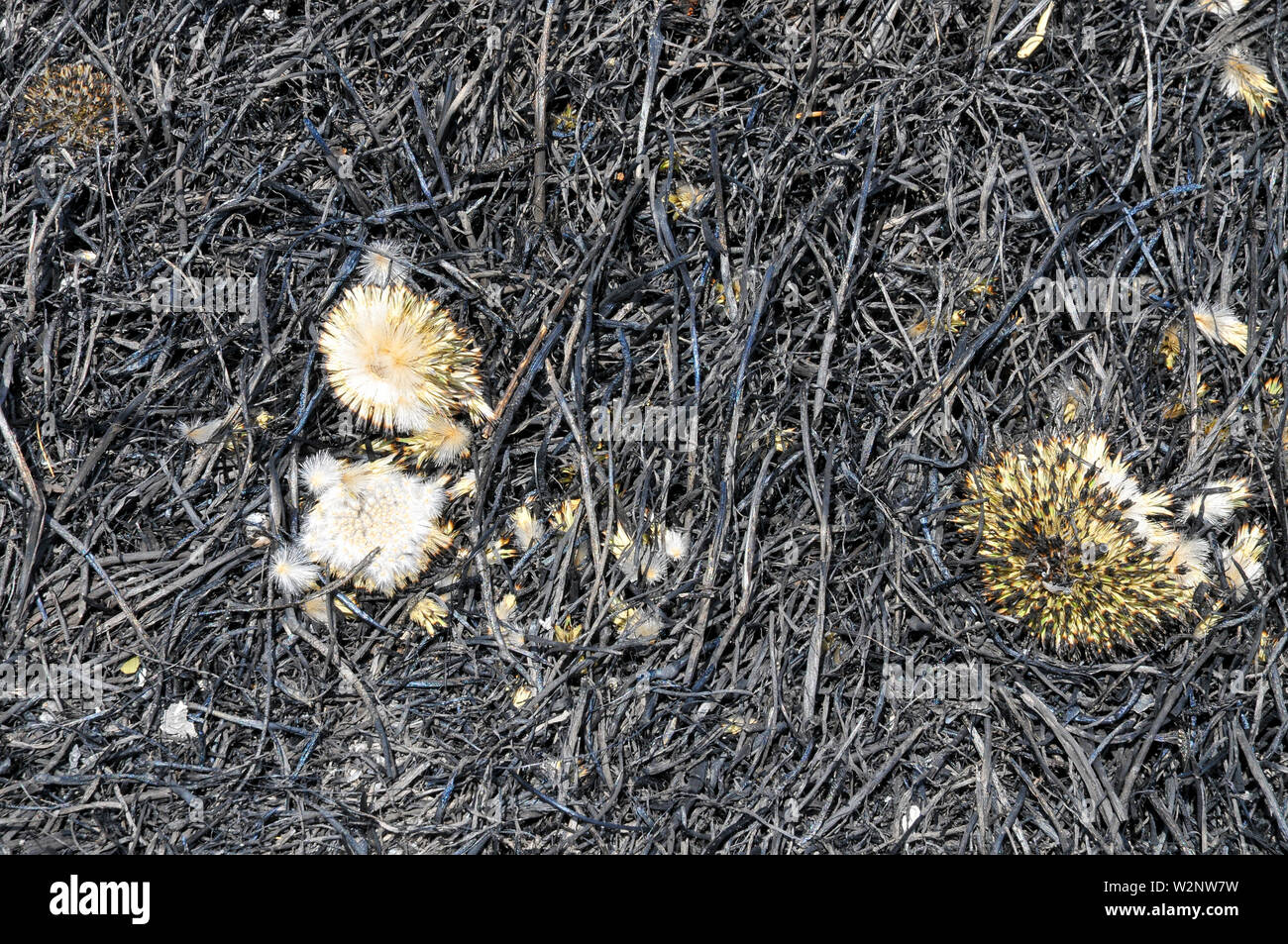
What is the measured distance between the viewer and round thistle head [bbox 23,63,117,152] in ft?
6.45

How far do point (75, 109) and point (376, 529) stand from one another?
1202 mm

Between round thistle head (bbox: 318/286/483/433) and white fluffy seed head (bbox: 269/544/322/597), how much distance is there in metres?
0.33

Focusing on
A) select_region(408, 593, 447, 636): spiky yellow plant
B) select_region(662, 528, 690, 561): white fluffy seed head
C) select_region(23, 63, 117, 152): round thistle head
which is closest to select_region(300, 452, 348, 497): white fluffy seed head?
select_region(408, 593, 447, 636): spiky yellow plant

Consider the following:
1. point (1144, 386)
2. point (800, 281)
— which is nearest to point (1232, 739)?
point (1144, 386)

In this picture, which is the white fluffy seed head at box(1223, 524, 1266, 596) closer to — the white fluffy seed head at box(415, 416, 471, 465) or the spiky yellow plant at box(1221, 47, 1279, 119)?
the spiky yellow plant at box(1221, 47, 1279, 119)

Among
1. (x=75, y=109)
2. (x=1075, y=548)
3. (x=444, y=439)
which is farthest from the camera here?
(x=75, y=109)

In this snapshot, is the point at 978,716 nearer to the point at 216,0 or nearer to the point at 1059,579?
the point at 1059,579

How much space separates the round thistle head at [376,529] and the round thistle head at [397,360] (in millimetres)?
132

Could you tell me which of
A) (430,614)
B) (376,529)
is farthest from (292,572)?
(430,614)

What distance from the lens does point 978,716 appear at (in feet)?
6.02

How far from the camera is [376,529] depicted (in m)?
1.83

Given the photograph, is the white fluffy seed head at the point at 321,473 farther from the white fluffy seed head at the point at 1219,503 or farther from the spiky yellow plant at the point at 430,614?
the white fluffy seed head at the point at 1219,503

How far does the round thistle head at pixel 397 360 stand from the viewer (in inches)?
70.6

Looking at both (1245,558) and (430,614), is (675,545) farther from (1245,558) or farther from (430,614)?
(1245,558)
